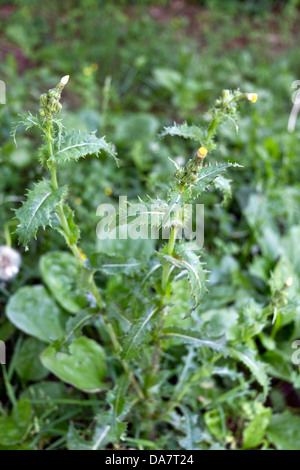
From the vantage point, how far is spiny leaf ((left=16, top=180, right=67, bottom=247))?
1.21m

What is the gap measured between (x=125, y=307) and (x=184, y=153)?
1.82 metres

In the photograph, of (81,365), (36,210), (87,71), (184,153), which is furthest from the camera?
(87,71)

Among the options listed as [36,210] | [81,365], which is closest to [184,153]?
[81,365]

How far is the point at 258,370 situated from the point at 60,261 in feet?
3.62

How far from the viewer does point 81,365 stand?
79.1 inches

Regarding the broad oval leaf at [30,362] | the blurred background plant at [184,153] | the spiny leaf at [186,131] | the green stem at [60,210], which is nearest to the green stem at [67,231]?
Answer: the green stem at [60,210]

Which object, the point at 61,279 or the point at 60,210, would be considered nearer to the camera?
the point at 60,210

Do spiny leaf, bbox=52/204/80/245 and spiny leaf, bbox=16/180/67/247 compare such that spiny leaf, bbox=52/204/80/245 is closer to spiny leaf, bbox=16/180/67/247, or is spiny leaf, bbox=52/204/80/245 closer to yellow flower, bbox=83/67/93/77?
spiny leaf, bbox=16/180/67/247

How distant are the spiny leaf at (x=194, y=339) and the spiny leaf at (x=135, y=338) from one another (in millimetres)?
162

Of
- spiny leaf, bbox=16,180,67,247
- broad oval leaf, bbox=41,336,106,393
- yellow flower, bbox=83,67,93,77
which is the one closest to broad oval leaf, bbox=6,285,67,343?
broad oval leaf, bbox=41,336,106,393

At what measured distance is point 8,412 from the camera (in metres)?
2.07

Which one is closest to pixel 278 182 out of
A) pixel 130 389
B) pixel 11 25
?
pixel 130 389

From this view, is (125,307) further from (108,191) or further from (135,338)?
(108,191)
